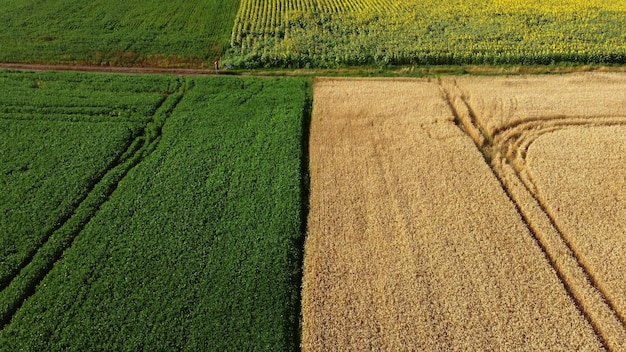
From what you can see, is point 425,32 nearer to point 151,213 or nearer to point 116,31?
point 116,31

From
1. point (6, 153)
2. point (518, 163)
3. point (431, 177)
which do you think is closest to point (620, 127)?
point (518, 163)

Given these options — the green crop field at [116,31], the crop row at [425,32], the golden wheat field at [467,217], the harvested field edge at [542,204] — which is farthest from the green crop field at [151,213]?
the harvested field edge at [542,204]

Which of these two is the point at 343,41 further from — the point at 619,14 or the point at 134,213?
the point at 619,14

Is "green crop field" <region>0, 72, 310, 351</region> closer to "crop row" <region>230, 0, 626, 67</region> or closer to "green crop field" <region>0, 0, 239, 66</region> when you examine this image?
Answer: "green crop field" <region>0, 0, 239, 66</region>

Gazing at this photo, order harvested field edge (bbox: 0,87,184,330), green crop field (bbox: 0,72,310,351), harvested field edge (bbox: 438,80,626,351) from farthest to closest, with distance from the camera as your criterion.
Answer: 1. harvested field edge (bbox: 0,87,184,330)
2. harvested field edge (bbox: 438,80,626,351)
3. green crop field (bbox: 0,72,310,351)

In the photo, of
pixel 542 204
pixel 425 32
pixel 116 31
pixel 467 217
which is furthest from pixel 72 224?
pixel 425 32

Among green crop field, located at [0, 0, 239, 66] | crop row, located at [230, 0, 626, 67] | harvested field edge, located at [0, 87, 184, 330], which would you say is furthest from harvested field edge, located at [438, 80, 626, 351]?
green crop field, located at [0, 0, 239, 66]

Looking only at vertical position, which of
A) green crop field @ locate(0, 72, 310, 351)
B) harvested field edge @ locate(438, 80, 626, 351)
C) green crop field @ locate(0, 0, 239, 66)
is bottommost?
harvested field edge @ locate(438, 80, 626, 351)

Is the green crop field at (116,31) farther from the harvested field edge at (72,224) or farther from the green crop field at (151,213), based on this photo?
the harvested field edge at (72,224)
